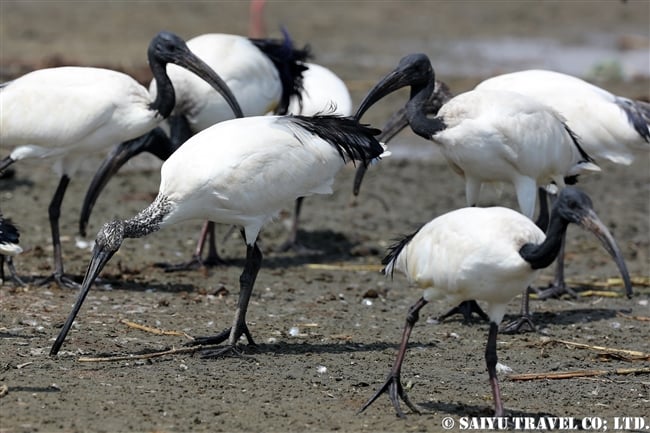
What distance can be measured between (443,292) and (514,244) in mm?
580

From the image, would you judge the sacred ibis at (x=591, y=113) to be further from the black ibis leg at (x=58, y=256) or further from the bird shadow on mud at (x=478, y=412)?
the bird shadow on mud at (x=478, y=412)

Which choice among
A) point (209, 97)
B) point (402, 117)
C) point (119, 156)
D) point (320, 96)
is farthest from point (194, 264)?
point (320, 96)

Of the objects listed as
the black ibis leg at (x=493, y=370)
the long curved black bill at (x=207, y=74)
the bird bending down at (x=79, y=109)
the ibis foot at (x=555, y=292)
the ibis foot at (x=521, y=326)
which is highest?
the long curved black bill at (x=207, y=74)

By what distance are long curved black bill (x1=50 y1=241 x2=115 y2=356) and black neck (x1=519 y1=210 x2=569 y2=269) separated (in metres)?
2.78

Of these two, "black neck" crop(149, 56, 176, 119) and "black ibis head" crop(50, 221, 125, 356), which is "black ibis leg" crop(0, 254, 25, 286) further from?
"black ibis head" crop(50, 221, 125, 356)

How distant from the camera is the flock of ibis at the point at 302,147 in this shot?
23.2 feet

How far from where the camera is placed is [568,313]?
10430 mm

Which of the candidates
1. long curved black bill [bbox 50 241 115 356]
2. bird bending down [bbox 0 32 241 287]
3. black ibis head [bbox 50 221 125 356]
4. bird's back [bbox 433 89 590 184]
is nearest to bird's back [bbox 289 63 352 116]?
bird bending down [bbox 0 32 241 287]

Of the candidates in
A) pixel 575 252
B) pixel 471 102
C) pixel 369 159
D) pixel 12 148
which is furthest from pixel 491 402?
pixel 575 252

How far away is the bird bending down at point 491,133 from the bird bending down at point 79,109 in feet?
5.14

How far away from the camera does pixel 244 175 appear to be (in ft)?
27.5

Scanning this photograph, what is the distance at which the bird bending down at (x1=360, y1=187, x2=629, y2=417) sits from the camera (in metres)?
6.83

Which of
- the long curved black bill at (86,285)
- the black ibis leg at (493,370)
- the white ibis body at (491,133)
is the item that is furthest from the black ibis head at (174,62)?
the black ibis leg at (493,370)

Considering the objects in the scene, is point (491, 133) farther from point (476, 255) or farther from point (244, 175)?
point (476, 255)
